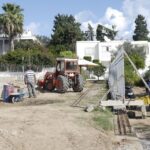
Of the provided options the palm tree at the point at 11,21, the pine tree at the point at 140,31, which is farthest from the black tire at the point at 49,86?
the pine tree at the point at 140,31

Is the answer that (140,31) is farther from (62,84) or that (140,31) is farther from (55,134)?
(55,134)

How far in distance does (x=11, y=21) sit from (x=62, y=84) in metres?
53.2

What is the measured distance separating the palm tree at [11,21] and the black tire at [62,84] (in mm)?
50124

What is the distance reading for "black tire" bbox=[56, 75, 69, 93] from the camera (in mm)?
28594

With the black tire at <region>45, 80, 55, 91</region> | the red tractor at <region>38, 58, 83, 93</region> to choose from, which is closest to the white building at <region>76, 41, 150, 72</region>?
the black tire at <region>45, 80, 55, 91</region>

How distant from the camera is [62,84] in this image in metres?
28.7

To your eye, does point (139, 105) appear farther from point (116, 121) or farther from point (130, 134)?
point (130, 134)

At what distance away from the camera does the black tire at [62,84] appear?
28594mm

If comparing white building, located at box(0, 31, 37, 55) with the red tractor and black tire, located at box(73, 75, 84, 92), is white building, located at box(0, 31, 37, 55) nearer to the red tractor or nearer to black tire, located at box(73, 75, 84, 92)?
the red tractor

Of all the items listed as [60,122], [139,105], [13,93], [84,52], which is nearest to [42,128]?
[60,122]

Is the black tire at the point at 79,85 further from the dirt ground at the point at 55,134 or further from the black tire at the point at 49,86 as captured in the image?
the dirt ground at the point at 55,134

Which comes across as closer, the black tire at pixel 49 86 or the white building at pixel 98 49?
the black tire at pixel 49 86

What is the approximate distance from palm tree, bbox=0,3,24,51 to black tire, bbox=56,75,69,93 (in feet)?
164

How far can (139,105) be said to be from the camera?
66.3ft
